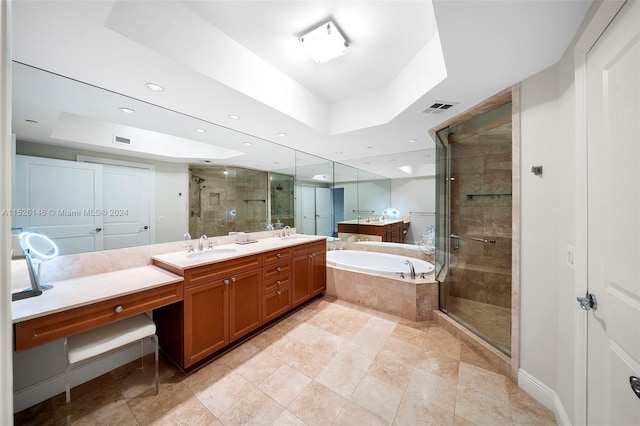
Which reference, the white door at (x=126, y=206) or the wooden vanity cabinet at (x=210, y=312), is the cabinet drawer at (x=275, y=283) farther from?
the white door at (x=126, y=206)

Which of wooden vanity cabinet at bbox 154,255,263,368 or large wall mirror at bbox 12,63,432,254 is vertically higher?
large wall mirror at bbox 12,63,432,254

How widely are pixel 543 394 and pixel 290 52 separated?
3.08 meters

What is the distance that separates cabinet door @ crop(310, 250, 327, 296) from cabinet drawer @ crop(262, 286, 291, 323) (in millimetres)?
461

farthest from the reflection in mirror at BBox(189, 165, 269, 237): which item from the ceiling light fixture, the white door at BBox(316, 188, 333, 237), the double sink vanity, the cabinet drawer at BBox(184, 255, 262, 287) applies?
the ceiling light fixture

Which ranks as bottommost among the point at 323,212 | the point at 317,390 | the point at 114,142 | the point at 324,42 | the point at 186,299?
the point at 317,390

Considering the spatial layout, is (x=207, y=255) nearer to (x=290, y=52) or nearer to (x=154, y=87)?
(x=154, y=87)

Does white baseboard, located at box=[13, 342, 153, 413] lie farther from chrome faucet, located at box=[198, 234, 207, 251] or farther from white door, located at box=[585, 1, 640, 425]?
white door, located at box=[585, 1, 640, 425]

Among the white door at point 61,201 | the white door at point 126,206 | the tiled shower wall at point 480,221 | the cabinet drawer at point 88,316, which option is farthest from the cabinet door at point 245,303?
the tiled shower wall at point 480,221

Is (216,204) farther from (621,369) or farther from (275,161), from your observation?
(621,369)

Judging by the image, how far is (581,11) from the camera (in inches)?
42.6

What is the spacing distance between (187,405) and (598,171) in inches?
103

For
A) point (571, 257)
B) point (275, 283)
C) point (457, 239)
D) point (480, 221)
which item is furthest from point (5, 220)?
point (480, 221)

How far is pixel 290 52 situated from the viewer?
1879mm

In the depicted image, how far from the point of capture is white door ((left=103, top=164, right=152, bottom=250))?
178cm
